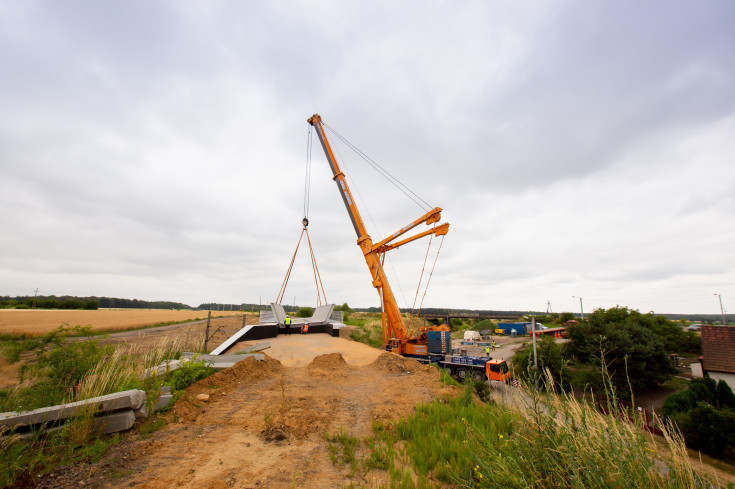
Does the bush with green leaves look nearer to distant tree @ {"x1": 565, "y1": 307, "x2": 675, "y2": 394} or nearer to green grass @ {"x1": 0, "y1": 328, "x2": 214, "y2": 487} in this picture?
distant tree @ {"x1": 565, "y1": 307, "x2": 675, "y2": 394}

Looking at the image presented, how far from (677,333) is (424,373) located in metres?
43.4

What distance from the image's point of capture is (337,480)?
16.9 ft

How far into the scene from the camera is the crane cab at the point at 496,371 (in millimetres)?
18047

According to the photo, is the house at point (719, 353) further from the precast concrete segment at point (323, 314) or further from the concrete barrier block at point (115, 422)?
the concrete barrier block at point (115, 422)

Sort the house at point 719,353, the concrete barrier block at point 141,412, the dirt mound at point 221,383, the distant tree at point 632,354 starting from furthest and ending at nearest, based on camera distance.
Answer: the distant tree at point 632,354, the house at point 719,353, the dirt mound at point 221,383, the concrete barrier block at point 141,412

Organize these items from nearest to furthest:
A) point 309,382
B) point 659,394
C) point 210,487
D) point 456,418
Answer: point 210,487 → point 456,418 → point 309,382 → point 659,394

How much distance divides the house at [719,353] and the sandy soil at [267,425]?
25202mm

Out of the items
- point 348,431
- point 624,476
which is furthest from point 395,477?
point 624,476

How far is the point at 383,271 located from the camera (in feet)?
69.8

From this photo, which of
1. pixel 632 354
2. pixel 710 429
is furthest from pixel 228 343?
pixel 632 354

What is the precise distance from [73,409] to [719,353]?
36776mm

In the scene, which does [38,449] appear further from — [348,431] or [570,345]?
[570,345]

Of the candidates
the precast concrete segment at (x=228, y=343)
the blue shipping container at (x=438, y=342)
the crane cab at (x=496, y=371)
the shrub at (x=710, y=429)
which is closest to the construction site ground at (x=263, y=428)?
the precast concrete segment at (x=228, y=343)

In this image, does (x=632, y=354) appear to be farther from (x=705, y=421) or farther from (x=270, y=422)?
(x=270, y=422)
